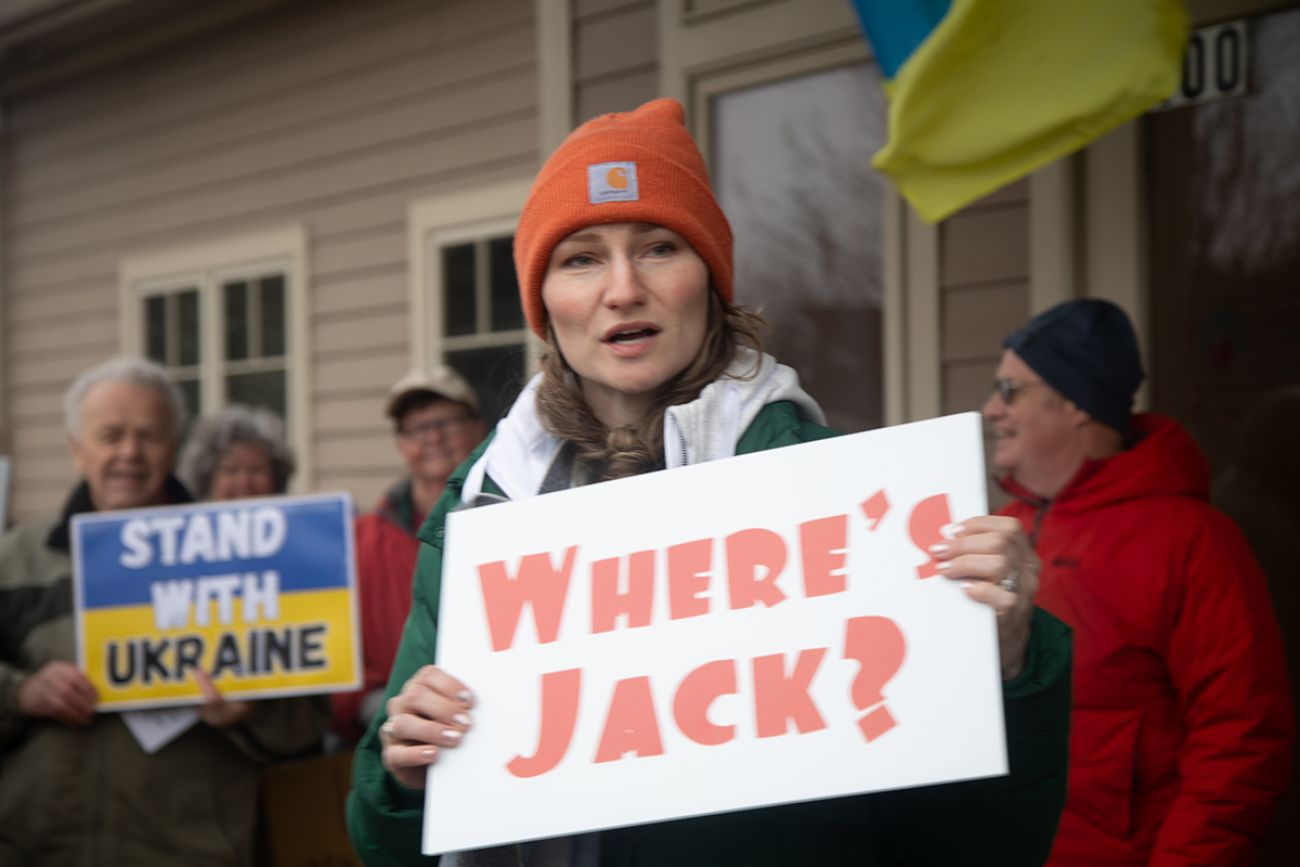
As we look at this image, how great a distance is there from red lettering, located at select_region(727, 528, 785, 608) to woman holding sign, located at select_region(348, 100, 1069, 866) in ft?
0.42

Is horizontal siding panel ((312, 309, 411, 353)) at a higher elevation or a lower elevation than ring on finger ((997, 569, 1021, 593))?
higher

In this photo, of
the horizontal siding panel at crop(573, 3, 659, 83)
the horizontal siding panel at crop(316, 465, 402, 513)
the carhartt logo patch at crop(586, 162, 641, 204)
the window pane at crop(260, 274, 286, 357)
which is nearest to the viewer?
the carhartt logo patch at crop(586, 162, 641, 204)

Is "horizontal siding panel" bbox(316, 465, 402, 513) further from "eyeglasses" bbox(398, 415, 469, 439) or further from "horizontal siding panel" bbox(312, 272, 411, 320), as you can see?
"eyeglasses" bbox(398, 415, 469, 439)

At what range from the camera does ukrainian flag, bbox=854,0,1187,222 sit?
2.26 meters

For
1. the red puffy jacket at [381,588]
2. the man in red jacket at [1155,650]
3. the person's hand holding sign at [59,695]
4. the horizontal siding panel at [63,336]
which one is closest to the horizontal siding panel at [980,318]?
the man in red jacket at [1155,650]

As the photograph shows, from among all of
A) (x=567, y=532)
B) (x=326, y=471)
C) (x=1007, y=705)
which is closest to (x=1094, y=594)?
(x=1007, y=705)

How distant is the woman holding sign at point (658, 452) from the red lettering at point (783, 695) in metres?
0.12

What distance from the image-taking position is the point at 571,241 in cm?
155

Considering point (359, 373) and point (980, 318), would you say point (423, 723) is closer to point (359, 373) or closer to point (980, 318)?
point (980, 318)

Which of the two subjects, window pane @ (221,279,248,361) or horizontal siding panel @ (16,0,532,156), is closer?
horizontal siding panel @ (16,0,532,156)

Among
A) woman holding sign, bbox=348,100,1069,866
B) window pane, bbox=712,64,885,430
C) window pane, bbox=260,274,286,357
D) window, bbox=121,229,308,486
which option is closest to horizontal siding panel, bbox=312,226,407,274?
window, bbox=121,229,308,486

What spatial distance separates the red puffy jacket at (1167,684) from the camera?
2189 mm

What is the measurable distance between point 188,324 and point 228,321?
38 cm

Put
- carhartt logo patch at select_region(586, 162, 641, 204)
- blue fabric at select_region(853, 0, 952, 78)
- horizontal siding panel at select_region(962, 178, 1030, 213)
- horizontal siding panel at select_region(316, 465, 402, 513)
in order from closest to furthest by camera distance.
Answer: carhartt logo patch at select_region(586, 162, 641, 204) → blue fabric at select_region(853, 0, 952, 78) → horizontal siding panel at select_region(962, 178, 1030, 213) → horizontal siding panel at select_region(316, 465, 402, 513)
